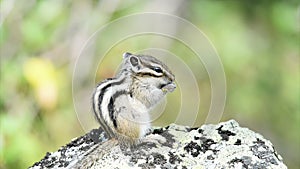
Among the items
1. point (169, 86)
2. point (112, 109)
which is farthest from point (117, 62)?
point (112, 109)

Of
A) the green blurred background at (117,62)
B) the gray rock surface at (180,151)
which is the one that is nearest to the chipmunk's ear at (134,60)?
the gray rock surface at (180,151)

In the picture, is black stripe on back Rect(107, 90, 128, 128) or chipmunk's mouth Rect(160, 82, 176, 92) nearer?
black stripe on back Rect(107, 90, 128, 128)

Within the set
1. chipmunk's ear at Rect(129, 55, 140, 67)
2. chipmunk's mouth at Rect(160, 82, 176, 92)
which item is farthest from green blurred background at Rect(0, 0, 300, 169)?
chipmunk's ear at Rect(129, 55, 140, 67)

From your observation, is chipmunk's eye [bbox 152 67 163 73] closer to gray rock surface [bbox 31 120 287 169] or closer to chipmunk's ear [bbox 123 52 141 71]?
chipmunk's ear [bbox 123 52 141 71]

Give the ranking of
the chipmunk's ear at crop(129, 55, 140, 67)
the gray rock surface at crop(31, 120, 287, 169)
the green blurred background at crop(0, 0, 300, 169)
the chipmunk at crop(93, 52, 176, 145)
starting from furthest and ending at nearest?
the green blurred background at crop(0, 0, 300, 169) < the chipmunk's ear at crop(129, 55, 140, 67) < the chipmunk at crop(93, 52, 176, 145) < the gray rock surface at crop(31, 120, 287, 169)

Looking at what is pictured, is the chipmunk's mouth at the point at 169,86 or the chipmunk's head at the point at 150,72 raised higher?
the chipmunk's head at the point at 150,72

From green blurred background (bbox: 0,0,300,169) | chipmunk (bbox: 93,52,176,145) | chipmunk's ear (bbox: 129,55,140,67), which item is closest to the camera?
chipmunk (bbox: 93,52,176,145)

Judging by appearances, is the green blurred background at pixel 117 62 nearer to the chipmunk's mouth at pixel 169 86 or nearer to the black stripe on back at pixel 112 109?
the chipmunk's mouth at pixel 169 86

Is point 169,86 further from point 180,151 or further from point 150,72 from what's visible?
point 180,151

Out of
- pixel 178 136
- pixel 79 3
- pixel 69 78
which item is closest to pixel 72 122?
pixel 69 78
